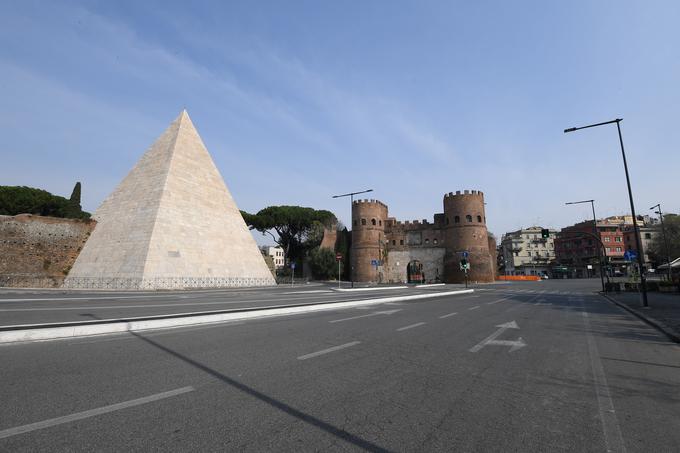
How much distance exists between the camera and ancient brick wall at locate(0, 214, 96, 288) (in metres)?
27.8

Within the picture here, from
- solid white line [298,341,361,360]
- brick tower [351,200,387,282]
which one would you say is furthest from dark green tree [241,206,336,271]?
solid white line [298,341,361,360]

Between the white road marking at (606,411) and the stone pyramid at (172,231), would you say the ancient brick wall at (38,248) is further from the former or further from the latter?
the white road marking at (606,411)

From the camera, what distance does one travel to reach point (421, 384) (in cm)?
425

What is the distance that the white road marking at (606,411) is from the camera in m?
2.82

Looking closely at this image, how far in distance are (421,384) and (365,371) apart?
826 millimetres

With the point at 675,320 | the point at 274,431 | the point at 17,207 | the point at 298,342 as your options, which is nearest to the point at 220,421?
the point at 274,431

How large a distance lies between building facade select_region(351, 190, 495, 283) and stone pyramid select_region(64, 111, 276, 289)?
2468 cm

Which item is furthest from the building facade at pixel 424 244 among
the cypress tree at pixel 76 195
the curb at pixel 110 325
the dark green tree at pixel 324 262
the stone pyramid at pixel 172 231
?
the curb at pixel 110 325

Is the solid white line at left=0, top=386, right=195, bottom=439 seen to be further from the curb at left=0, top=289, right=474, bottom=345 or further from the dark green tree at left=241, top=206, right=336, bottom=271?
the dark green tree at left=241, top=206, right=336, bottom=271

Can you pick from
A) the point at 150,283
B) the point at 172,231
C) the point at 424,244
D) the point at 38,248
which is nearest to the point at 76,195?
the point at 38,248

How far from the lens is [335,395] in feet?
12.4

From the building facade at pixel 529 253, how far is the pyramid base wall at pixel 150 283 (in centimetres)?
8921

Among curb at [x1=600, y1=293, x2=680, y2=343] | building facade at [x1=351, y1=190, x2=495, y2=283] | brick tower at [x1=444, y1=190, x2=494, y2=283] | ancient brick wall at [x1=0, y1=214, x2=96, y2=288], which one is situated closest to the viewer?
curb at [x1=600, y1=293, x2=680, y2=343]

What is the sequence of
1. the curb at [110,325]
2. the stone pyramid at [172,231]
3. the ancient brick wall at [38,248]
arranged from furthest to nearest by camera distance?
the ancient brick wall at [38,248], the stone pyramid at [172,231], the curb at [110,325]
